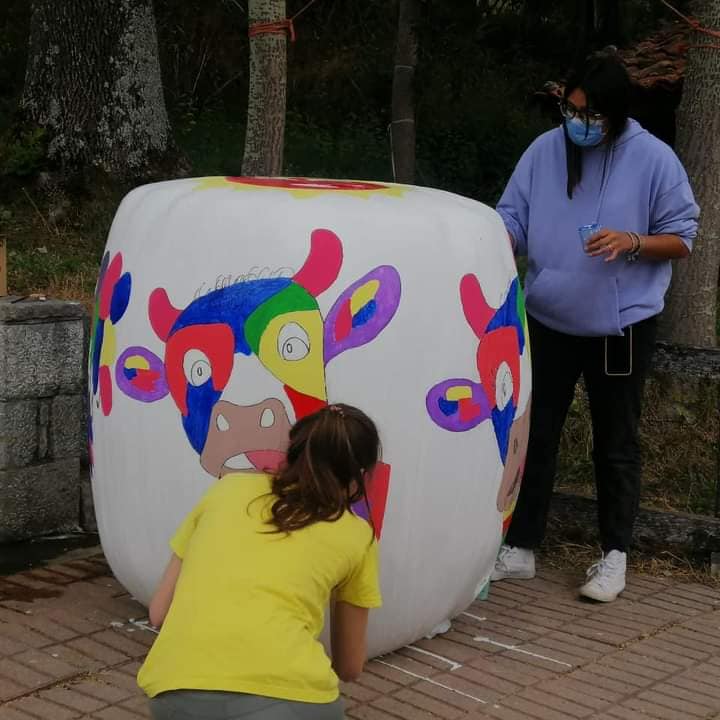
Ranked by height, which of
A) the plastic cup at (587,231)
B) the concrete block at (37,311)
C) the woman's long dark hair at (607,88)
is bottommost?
the concrete block at (37,311)

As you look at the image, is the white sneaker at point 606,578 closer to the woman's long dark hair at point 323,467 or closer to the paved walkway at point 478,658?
the paved walkway at point 478,658

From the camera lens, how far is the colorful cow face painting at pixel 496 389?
349 cm

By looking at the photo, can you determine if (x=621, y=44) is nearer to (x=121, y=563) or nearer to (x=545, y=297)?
(x=545, y=297)

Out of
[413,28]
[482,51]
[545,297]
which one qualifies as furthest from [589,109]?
[482,51]

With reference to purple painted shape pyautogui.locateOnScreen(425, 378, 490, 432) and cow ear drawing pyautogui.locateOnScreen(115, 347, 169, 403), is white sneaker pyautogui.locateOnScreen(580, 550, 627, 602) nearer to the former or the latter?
purple painted shape pyautogui.locateOnScreen(425, 378, 490, 432)

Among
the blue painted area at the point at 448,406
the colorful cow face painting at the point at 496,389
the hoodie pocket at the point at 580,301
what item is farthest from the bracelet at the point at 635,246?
the blue painted area at the point at 448,406

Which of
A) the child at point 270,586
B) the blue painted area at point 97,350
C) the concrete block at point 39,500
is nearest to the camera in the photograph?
the child at point 270,586

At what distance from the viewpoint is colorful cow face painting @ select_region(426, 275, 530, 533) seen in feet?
11.4

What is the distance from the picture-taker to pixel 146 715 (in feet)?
10.7

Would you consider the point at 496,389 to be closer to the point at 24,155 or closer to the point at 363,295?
the point at 363,295

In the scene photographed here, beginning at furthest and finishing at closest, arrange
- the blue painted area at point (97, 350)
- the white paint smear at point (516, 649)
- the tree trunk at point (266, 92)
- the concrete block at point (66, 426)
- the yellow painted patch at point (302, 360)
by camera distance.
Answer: the tree trunk at point (266, 92) < the concrete block at point (66, 426) < the white paint smear at point (516, 649) < the blue painted area at point (97, 350) < the yellow painted patch at point (302, 360)

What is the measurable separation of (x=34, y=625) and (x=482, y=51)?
7.42 m

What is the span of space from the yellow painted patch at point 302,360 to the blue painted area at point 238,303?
6 cm

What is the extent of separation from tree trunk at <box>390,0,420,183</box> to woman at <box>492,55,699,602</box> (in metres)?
5.26
